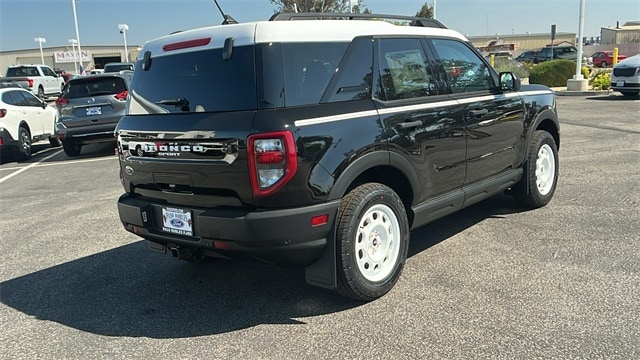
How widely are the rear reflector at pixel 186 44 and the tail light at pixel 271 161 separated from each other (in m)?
0.88

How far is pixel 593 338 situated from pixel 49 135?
1380 centimetres

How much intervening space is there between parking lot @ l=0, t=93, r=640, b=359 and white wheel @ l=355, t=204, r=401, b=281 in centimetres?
23

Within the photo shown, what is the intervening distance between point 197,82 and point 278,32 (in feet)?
2.20

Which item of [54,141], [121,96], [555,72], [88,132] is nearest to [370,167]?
[121,96]

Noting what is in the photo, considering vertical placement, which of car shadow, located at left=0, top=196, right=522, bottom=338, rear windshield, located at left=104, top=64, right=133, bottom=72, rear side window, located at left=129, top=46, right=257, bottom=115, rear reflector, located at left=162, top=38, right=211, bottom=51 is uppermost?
rear windshield, located at left=104, top=64, right=133, bottom=72

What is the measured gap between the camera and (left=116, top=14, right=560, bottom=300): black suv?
10.6 ft

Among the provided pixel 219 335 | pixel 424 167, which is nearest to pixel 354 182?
pixel 424 167

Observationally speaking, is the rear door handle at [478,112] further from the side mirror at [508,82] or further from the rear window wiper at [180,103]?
the rear window wiper at [180,103]

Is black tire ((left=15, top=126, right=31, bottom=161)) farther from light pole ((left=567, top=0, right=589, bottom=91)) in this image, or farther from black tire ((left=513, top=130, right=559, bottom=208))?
light pole ((left=567, top=0, right=589, bottom=91))

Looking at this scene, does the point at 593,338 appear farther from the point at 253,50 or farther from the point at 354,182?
the point at 253,50

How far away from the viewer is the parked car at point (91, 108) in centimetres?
1098

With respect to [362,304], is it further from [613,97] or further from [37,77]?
[37,77]

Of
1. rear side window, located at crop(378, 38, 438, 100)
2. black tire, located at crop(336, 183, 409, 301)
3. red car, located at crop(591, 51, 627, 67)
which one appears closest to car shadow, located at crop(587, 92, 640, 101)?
rear side window, located at crop(378, 38, 438, 100)

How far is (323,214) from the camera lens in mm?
3348
